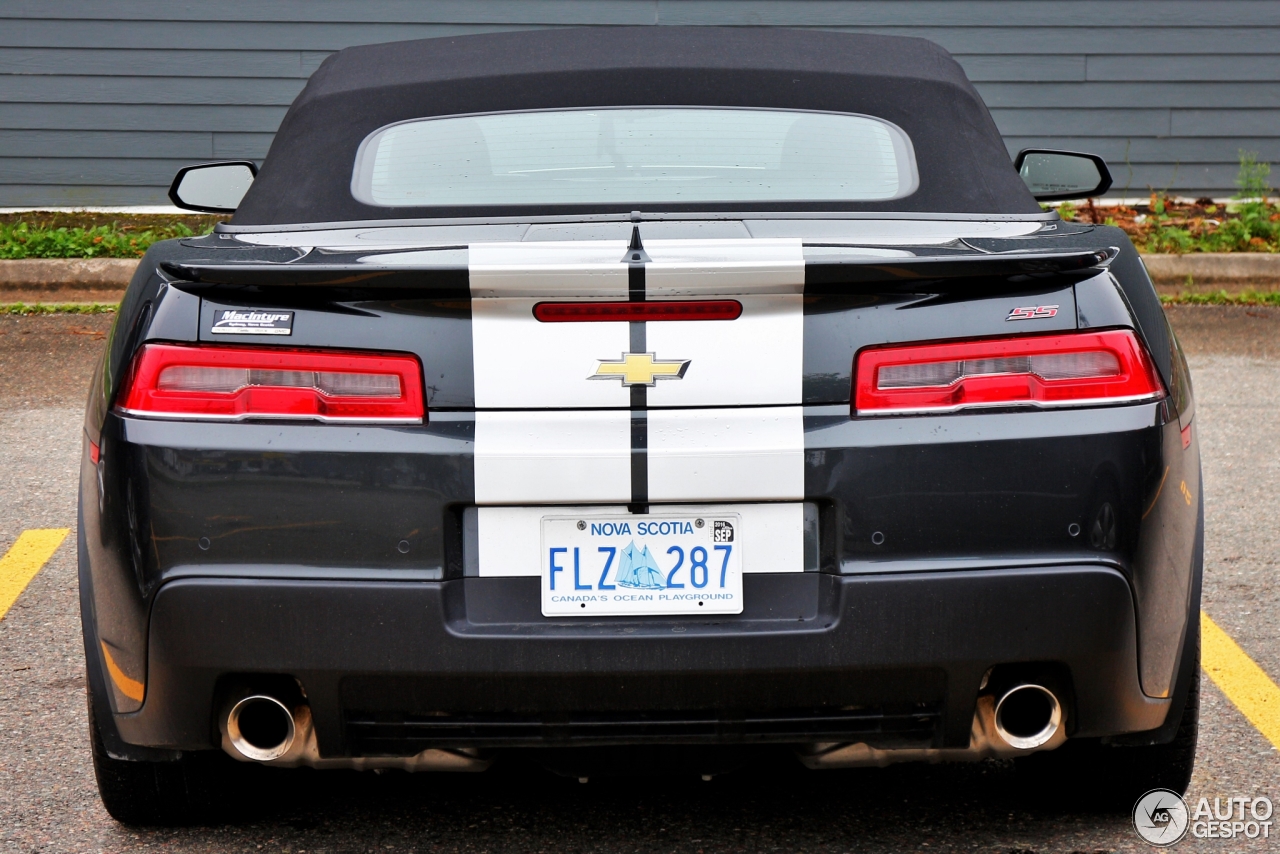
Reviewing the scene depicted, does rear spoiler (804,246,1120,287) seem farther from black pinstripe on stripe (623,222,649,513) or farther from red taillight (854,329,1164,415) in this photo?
black pinstripe on stripe (623,222,649,513)

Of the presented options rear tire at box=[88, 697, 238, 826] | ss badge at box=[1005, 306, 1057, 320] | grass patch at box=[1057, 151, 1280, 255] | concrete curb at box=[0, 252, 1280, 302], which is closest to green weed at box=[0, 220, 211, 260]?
concrete curb at box=[0, 252, 1280, 302]

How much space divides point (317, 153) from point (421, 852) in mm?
1528

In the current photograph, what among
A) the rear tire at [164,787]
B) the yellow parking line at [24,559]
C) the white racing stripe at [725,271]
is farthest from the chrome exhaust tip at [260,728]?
the yellow parking line at [24,559]

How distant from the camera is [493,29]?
10758mm

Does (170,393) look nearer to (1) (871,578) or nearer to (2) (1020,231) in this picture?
(1) (871,578)

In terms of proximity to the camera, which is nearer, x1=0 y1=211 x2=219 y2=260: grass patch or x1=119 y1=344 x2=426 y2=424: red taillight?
x1=119 y1=344 x2=426 y2=424: red taillight

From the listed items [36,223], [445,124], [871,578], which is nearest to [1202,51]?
[36,223]

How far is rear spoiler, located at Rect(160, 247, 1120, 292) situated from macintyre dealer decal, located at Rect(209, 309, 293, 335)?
0.05m

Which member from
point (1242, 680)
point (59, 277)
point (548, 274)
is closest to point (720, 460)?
point (548, 274)

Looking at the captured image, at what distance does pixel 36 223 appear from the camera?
1032 centimetres

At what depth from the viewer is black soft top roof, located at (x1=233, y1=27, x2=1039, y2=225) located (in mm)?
3176

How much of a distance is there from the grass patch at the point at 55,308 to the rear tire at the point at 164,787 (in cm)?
639

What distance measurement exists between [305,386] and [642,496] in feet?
1.82

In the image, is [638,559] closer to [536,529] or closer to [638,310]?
[536,529]
